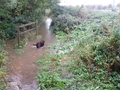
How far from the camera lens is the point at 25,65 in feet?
26.9

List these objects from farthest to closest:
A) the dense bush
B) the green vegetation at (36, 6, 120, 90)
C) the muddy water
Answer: the dense bush < the muddy water < the green vegetation at (36, 6, 120, 90)

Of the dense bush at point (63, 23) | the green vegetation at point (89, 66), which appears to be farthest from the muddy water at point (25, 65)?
the dense bush at point (63, 23)

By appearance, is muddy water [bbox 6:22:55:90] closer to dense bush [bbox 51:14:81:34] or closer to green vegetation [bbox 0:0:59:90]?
green vegetation [bbox 0:0:59:90]

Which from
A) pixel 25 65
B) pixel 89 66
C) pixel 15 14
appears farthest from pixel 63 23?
pixel 89 66

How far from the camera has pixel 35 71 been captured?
763cm

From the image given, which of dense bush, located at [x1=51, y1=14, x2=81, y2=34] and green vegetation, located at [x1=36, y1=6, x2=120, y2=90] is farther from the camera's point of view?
dense bush, located at [x1=51, y1=14, x2=81, y2=34]

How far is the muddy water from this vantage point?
6.71 m

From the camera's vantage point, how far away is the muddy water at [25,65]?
6715mm

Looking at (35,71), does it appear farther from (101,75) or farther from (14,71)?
(101,75)

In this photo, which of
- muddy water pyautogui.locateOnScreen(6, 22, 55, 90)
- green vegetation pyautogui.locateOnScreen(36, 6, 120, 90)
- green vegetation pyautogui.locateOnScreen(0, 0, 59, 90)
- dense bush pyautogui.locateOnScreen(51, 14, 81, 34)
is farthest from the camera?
dense bush pyautogui.locateOnScreen(51, 14, 81, 34)

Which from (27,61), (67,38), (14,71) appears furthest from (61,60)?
(67,38)

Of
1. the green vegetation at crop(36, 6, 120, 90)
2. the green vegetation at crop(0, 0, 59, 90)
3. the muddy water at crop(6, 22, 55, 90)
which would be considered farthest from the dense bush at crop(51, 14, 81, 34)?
the green vegetation at crop(36, 6, 120, 90)

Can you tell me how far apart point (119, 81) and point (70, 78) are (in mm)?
1650

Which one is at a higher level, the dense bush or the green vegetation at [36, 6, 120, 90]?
the dense bush
